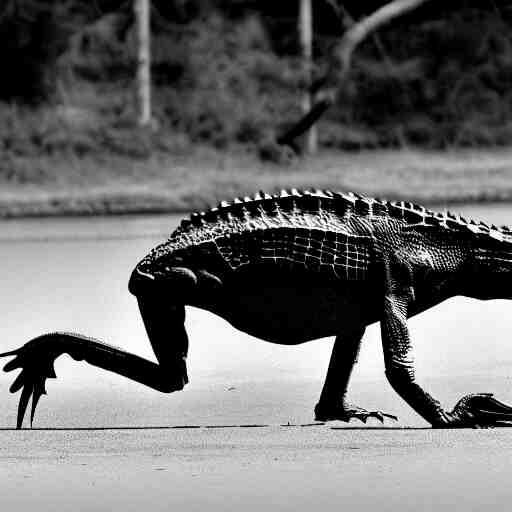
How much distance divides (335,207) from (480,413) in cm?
111

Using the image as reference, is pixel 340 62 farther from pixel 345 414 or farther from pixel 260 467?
pixel 260 467

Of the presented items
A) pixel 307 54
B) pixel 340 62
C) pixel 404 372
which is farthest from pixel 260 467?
pixel 307 54

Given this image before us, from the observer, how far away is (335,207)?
6.62 metres

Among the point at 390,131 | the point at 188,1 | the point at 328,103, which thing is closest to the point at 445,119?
the point at 390,131

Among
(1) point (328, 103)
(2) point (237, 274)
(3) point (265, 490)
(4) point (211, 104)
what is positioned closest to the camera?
(3) point (265, 490)

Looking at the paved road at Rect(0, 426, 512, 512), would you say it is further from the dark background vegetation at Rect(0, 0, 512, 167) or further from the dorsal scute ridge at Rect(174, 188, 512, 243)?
the dark background vegetation at Rect(0, 0, 512, 167)

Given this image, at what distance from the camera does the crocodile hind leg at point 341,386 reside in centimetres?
695

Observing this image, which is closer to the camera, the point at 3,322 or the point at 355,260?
the point at 355,260

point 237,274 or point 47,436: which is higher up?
point 237,274

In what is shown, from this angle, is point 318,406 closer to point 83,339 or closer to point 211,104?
point 83,339

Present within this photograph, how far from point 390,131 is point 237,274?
77.0 feet

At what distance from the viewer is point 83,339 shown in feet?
22.0

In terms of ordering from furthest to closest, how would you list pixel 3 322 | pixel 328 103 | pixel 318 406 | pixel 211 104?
1. pixel 211 104
2. pixel 328 103
3. pixel 3 322
4. pixel 318 406

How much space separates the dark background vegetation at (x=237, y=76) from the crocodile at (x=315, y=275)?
19.6 meters
